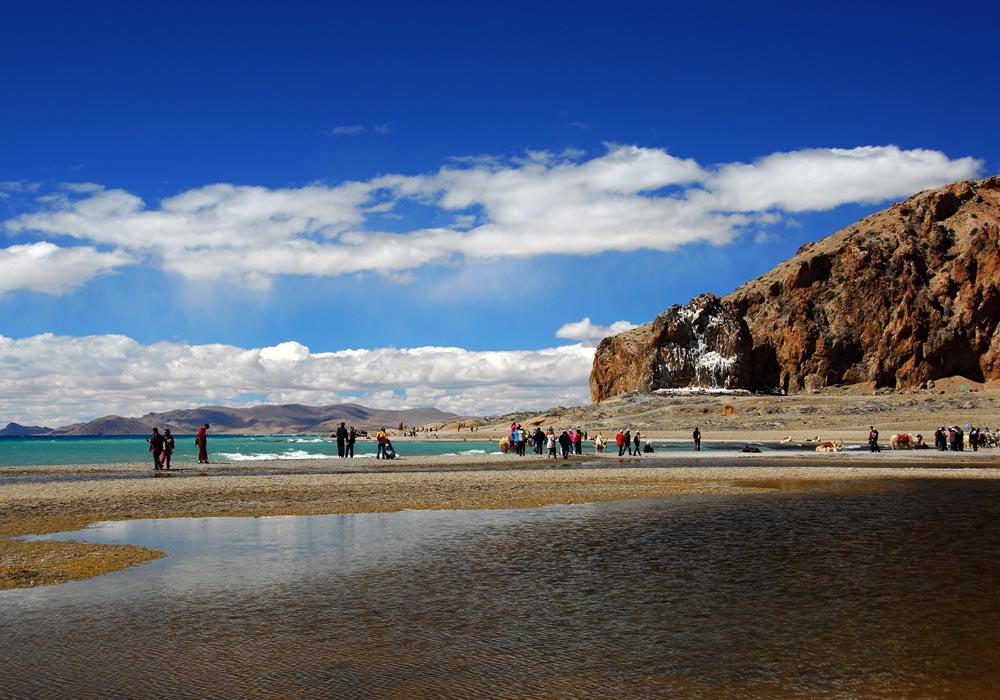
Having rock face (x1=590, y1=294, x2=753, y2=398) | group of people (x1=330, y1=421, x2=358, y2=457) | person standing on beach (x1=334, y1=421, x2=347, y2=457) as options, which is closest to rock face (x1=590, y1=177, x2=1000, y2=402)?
rock face (x1=590, y1=294, x2=753, y2=398)

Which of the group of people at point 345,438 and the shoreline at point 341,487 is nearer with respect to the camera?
the shoreline at point 341,487

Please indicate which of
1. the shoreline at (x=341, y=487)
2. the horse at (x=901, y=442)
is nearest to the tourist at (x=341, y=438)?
the shoreline at (x=341, y=487)

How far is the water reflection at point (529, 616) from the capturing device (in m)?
7.96

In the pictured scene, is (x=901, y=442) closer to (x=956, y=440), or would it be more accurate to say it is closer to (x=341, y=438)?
(x=956, y=440)

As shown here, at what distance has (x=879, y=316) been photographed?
500 feet

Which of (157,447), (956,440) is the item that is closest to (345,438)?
(157,447)

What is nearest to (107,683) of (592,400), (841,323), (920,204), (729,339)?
(729,339)

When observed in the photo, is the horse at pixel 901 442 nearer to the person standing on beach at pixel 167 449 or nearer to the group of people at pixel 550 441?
the group of people at pixel 550 441

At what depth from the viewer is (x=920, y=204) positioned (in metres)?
165

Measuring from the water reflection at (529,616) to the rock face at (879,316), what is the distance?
135542 millimetres

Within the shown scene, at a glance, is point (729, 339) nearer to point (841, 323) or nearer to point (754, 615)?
point (841, 323)

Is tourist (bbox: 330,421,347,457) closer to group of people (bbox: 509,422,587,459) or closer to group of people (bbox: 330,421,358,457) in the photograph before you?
group of people (bbox: 330,421,358,457)

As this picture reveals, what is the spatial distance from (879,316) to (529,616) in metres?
159

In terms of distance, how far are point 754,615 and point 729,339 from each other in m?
145
